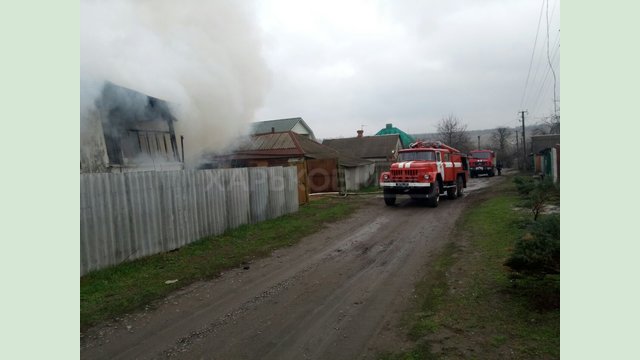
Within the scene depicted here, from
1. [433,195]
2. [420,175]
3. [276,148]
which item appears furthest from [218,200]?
[276,148]

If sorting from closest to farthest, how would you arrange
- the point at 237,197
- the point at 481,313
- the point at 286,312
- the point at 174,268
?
the point at 481,313 → the point at 286,312 → the point at 174,268 → the point at 237,197

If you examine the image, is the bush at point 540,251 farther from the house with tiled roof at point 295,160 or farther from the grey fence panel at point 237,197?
the house with tiled roof at point 295,160

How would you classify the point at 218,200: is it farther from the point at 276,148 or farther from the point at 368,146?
the point at 368,146

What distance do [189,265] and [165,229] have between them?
1385 mm

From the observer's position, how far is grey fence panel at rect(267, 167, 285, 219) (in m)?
12.5

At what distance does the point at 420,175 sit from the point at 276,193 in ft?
18.5

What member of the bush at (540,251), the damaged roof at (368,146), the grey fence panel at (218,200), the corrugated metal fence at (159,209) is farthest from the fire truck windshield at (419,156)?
the damaged roof at (368,146)

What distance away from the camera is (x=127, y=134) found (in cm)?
1050

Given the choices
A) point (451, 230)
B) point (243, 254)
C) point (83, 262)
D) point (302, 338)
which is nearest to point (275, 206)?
point (243, 254)

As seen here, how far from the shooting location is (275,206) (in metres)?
12.6

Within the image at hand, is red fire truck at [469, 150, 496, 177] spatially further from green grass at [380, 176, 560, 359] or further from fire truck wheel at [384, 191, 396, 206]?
green grass at [380, 176, 560, 359]

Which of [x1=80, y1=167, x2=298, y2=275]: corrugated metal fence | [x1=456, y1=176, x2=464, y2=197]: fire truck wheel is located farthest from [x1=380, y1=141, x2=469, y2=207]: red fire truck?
[x1=80, y1=167, x2=298, y2=275]: corrugated metal fence

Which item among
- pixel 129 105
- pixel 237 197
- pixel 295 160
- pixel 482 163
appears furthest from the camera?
pixel 482 163

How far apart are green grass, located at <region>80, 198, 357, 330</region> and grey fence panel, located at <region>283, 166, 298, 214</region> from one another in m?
1.83
